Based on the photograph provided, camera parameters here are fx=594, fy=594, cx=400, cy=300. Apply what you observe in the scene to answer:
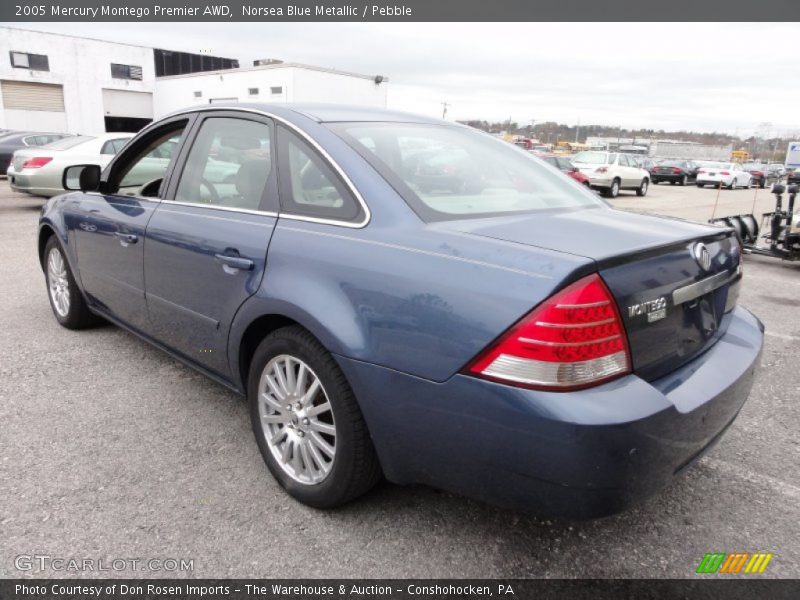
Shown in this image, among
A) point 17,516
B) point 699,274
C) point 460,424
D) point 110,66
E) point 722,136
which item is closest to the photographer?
point 460,424

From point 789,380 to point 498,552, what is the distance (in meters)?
2.80

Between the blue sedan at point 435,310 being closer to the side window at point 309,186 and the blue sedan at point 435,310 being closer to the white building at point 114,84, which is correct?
the side window at point 309,186

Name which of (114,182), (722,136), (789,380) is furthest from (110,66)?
(722,136)

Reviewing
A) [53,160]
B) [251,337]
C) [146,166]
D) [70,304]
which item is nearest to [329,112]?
[251,337]

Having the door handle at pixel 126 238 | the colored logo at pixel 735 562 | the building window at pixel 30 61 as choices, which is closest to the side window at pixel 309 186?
the door handle at pixel 126 238

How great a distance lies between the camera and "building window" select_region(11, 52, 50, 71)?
3416 cm

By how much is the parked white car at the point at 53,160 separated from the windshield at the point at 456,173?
9.87m

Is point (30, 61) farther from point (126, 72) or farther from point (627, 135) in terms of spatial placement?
point (627, 135)

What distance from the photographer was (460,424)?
1825 mm

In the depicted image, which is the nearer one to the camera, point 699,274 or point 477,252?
point 477,252

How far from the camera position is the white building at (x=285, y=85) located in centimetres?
2944

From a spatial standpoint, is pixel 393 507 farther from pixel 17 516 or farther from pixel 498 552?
pixel 17 516

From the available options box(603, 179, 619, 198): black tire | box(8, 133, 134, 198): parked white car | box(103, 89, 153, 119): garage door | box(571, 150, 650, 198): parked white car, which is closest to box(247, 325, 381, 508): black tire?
box(8, 133, 134, 198): parked white car

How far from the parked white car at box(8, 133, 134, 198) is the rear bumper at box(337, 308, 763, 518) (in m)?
10.8
